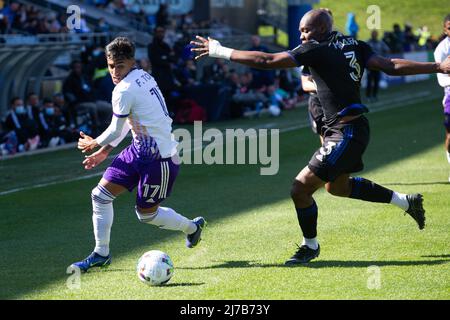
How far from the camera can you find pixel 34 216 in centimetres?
1127

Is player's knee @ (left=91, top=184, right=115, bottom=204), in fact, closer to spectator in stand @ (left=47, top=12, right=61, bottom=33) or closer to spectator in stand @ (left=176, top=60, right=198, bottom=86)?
spectator in stand @ (left=176, top=60, right=198, bottom=86)

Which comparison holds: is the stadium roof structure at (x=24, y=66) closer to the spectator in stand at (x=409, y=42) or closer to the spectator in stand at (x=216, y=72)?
the spectator in stand at (x=216, y=72)

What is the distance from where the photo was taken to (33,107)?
60.4 feet

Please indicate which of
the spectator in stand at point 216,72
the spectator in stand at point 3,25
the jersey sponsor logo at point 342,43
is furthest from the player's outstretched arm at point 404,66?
the spectator in stand at point 216,72

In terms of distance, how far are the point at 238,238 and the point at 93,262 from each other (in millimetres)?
1867

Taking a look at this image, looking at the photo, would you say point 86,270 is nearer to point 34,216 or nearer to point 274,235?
point 274,235

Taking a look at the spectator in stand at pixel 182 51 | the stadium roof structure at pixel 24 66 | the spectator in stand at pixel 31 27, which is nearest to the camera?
the stadium roof structure at pixel 24 66

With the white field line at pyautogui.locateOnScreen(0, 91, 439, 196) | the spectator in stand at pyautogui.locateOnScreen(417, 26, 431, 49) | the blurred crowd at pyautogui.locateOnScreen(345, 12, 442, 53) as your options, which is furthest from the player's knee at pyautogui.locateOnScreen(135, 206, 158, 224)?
the spectator in stand at pyautogui.locateOnScreen(417, 26, 431, 49)

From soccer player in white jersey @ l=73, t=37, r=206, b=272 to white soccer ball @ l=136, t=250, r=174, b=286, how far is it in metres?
0.74

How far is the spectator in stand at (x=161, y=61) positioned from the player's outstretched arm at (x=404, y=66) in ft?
45.4

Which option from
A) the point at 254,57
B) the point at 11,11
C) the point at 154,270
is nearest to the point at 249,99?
the point at 11,11

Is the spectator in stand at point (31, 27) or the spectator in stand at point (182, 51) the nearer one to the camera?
the spectator in stand at point (31, 27)

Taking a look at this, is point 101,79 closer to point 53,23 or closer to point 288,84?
point 53,23

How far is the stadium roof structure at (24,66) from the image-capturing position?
19.3 metres
